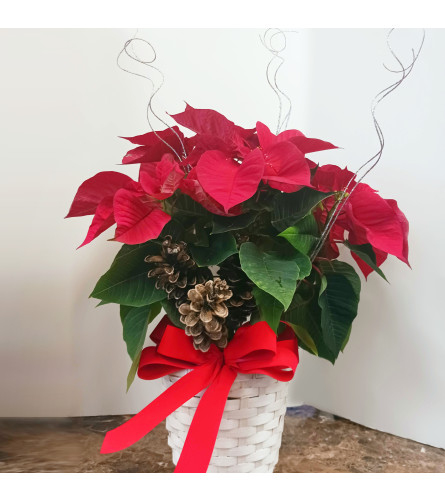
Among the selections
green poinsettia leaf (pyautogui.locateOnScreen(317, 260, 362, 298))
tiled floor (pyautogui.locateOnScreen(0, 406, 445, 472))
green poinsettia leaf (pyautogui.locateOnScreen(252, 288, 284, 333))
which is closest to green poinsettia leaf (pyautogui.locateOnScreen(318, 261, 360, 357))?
green poinsettia leaf (pyautogui.locateOnScreen(317, 260, 362, 298))

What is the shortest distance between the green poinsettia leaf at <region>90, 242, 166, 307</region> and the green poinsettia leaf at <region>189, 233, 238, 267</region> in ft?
0.23

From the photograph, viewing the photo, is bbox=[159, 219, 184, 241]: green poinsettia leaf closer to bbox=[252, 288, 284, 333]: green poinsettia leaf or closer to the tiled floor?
bbox=[252, 288, 284, 333]: green poinsettia leaf

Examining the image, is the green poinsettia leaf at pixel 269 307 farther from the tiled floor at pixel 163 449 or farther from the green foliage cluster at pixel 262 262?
the tiled floor at pixel 163 449

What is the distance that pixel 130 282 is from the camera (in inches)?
28.1

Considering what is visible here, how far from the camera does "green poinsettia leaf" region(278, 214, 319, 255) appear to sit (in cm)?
67

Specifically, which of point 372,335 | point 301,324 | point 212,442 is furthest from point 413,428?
point 212,442

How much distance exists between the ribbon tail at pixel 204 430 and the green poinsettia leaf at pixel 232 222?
19 cm

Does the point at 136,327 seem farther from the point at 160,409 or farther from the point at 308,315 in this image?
the point at 308,315

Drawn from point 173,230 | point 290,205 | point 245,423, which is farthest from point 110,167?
point 245,423

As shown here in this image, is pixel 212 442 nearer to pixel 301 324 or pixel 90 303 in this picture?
pixel 301 324

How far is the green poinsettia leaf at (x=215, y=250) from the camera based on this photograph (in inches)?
25.9

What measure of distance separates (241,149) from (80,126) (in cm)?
41

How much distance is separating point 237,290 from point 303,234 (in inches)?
4.5

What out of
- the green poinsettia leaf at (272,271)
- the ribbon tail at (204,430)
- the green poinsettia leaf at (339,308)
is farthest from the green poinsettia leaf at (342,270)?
the ribbon tail at (204,430)
